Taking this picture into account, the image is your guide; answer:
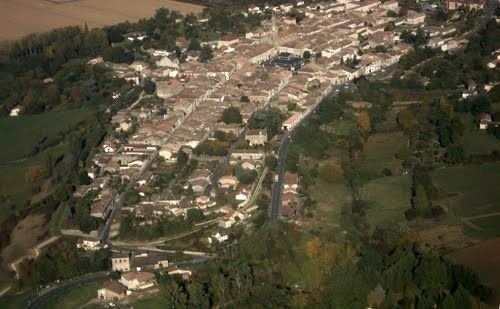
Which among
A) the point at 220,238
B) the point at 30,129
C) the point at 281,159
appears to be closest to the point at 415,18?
the point at 281,159

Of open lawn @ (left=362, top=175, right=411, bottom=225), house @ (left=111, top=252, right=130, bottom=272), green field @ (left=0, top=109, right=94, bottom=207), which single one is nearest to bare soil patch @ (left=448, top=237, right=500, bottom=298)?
open lawn @ (left=362, top=175, right=411, bottom=225)

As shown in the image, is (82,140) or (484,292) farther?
(82,140)

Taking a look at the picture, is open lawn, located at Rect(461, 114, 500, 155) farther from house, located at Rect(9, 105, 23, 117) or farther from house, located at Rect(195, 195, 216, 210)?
house, located at Rect(9, 105, 23, 117)

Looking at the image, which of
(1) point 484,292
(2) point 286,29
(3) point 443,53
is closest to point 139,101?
(2) point 286,29

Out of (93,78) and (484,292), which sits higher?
(484,292)

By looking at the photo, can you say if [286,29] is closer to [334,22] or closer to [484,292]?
[334,22]

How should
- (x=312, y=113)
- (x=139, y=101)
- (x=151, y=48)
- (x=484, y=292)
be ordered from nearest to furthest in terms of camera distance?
(x=484, y=292)
(x=312, y=113)
(x=139, y=101)
(x=151, y=48)
